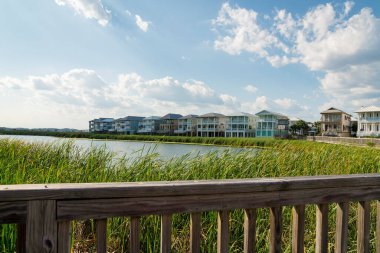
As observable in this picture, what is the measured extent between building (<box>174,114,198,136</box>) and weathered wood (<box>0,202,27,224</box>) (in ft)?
270

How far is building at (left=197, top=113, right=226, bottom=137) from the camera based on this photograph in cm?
7912

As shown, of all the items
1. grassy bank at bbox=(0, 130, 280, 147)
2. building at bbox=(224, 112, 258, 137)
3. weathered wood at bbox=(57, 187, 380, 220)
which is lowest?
grassy bank at bbox=(0, 130, 280, 147)

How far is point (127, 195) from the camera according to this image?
4.21ft

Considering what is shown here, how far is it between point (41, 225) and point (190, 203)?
60 cm

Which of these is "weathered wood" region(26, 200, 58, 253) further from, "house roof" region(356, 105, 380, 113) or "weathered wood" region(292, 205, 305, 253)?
"house roof" region(356, 105, 380, 113)

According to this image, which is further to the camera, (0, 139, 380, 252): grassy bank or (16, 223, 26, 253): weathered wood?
(0, 139, 380, 252): grassy bank

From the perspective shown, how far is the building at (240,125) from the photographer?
74875 millimetres

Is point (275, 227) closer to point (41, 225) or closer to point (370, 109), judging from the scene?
point (41, 225)

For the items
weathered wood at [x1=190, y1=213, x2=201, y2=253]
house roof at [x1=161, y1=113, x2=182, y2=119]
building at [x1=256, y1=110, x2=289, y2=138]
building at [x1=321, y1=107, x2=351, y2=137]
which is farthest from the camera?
house roof at [x1=161, y1=113, x2=182, y2=119]

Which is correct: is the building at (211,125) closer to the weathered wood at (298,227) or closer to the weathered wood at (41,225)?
the weathered wood at (298,227)

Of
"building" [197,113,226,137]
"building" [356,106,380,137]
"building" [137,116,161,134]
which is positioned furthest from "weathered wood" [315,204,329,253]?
"building" [137,116,161,134]

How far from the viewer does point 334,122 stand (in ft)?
230

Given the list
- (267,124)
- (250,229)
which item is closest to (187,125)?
(267,124)

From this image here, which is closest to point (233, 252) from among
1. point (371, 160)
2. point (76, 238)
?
point (76, 238)
